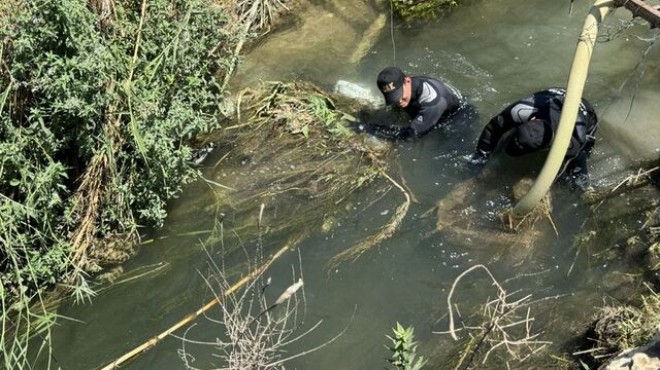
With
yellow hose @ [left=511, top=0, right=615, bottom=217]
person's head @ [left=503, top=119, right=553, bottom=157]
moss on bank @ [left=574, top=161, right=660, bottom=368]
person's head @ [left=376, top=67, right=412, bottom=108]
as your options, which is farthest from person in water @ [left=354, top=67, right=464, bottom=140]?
yellow hose @ [left=511, top=0, right=615, bottom=217]

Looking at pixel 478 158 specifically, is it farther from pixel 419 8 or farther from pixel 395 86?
pixel 419 8

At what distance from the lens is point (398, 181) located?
232 inches

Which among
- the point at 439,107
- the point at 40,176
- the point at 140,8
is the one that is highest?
the point at 140,8

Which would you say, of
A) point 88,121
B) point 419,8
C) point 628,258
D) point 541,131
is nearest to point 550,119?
point 541,131

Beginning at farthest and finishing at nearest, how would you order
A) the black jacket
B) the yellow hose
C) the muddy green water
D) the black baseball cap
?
the black baseball cap < the black jacket < the muddy green water < the yellow hose

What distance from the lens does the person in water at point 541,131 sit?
5.16m

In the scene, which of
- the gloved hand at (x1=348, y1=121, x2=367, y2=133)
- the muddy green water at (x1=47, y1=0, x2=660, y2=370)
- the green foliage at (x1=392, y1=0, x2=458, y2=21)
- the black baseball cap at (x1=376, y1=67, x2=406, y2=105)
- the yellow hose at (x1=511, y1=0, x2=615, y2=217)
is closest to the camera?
the yellow hose at (x1=511, y1=0, x2=615, y2=217)

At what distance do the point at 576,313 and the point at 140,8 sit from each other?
3.79m

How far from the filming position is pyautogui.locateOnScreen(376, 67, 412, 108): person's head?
5645mm

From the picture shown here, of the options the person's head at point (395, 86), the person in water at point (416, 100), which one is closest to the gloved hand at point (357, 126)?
the person in water at point (416, 100)

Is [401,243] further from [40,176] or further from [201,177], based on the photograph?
[40,176]

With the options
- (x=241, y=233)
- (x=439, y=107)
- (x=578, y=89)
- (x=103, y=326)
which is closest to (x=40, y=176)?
(x=103, y=326)

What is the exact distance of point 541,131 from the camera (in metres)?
5.13

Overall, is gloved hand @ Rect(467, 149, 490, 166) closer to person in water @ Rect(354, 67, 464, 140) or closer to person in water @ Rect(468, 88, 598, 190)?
person in water @ Rect(468, 88, 598, 190)
